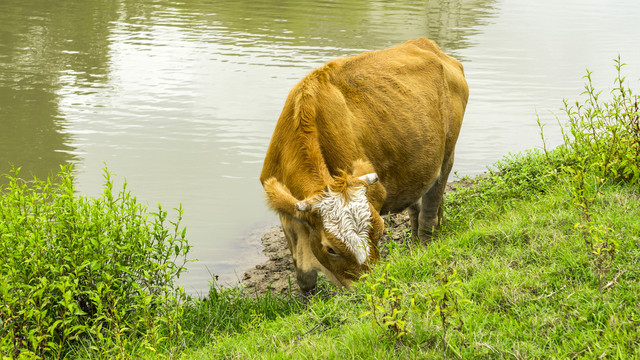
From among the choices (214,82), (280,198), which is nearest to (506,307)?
(280,198)

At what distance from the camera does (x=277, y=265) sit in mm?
7219

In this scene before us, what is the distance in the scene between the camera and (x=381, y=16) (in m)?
28.2

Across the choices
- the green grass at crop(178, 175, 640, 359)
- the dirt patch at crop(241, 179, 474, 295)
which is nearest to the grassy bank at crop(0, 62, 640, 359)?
the green grass at crop(178, 175, 640, 359)

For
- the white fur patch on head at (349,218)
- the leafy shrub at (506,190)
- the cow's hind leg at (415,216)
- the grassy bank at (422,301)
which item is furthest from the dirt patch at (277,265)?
the white fur patch on head at (349,218)

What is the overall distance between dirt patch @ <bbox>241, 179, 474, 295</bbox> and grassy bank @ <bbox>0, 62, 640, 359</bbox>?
24.3 inches

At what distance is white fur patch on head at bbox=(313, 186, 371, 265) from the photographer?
453cm

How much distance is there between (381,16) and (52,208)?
82.7 ft

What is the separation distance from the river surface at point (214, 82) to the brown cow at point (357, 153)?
245 cm

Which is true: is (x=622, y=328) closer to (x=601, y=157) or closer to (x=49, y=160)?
(x=601, y=157)

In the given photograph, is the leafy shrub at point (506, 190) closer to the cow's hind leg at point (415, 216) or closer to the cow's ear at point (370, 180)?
the cow's hind leg at point (415, 216)

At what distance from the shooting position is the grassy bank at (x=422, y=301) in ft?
11.0

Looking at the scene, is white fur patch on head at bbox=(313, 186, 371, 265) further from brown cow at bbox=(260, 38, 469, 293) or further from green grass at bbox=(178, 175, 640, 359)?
green grass at bbox=(178, 175, 640, 359)

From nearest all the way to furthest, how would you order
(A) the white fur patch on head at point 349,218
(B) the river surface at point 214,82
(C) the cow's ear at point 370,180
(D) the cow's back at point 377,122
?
1. (A) the white fur patch on head at point 349,218
2. (C) the cow's ear at point 370,180
3. (D) the cow's back at point 377,122
4. (B) the river surface at point 214,82

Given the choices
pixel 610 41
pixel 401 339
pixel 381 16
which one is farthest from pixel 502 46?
pixel 401 339
